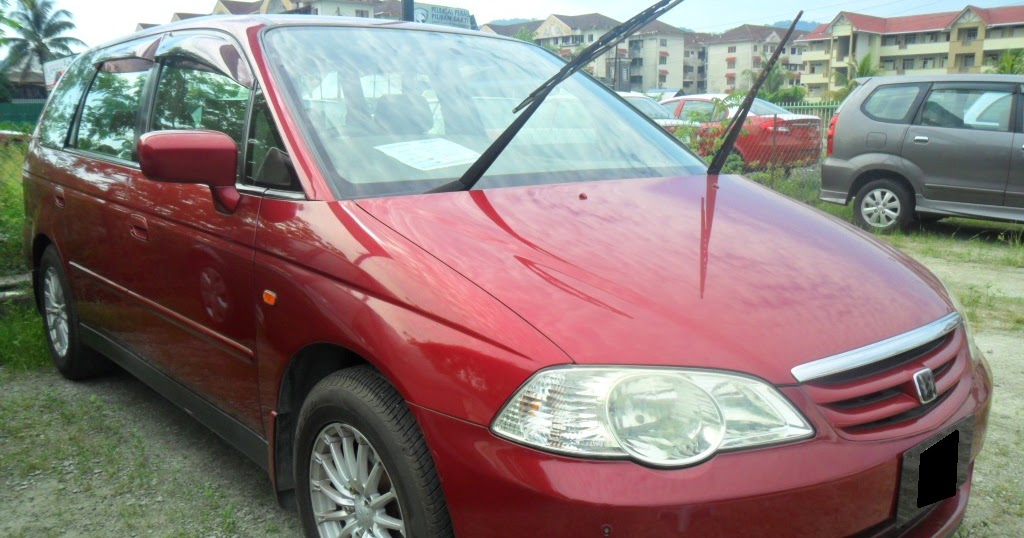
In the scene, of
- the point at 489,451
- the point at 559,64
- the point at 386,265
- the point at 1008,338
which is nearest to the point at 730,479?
the point at 489,451

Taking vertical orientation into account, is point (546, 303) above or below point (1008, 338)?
above

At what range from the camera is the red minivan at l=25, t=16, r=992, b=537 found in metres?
1.78

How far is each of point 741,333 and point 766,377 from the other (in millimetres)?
128

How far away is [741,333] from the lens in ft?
6.29

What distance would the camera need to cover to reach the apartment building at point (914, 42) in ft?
290

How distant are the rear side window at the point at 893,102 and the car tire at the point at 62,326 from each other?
7.79 m

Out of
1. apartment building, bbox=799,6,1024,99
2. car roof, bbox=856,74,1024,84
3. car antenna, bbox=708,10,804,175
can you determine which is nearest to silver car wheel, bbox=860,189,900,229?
car roof, bbox=856,74,1024,84

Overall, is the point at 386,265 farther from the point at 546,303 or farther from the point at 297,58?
the point at 297,58

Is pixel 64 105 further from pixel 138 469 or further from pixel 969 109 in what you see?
pixel 969 109

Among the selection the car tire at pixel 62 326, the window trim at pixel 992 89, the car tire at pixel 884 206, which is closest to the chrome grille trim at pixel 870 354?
the car tire at pixel 62 326

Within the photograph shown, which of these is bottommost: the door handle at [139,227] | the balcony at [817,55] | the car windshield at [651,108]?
the door handle at [139,227]

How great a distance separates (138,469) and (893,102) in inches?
324

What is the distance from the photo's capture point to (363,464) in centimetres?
221

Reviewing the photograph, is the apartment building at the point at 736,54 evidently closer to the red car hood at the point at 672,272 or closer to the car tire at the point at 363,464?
the red car hood at the point at 672,272
